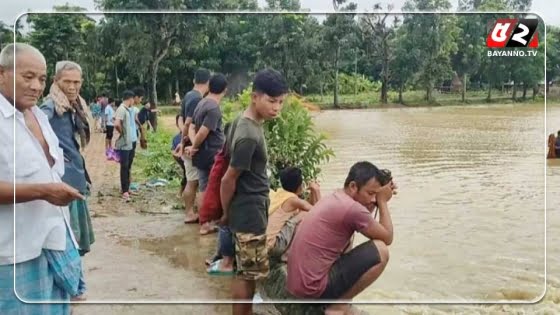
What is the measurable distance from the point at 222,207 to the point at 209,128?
131 centimetres

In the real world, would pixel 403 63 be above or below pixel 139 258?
above

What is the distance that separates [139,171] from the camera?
545 centimetres

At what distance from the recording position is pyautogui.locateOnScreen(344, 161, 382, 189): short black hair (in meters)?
2.31

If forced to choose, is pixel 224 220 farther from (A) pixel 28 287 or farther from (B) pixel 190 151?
(B) pixel 190 151

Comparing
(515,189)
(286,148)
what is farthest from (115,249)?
(515,189)

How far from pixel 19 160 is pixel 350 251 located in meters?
1.33

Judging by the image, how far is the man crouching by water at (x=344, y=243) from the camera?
2365 millimetres

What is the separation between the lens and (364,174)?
2324 mm

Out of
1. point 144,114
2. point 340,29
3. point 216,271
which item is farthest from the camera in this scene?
point 216,271

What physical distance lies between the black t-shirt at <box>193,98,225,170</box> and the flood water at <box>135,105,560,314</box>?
20.3 inches

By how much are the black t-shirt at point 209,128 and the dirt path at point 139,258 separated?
0.50 meters

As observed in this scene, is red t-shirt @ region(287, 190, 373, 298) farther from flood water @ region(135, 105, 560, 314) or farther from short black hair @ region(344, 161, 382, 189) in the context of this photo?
flood water @ region(135, 105, 560, 314)

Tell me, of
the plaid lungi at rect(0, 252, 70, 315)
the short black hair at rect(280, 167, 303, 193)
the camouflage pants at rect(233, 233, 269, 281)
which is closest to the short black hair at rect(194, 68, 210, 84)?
the camouflage pants at rect(233, 233, 269, 281)

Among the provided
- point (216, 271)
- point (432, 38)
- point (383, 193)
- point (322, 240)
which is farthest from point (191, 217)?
point (432, 38)
